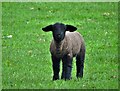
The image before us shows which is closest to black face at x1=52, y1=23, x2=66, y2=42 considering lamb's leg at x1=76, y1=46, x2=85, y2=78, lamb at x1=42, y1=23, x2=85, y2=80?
lamb at x1=42, y1=23, x2=85, y2=80

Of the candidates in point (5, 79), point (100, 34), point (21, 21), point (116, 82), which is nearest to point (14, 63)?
point (5, 79)

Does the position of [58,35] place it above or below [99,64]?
above

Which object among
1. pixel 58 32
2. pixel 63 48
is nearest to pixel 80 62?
pixel 63 48

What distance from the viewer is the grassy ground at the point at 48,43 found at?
17109 mm

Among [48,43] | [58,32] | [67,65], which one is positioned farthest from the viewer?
[48,43]

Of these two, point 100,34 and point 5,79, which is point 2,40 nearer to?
point 100,34

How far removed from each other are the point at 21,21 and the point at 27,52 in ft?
21.7

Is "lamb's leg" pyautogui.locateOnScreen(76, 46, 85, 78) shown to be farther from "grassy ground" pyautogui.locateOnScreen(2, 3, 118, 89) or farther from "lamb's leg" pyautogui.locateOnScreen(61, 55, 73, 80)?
"lamb's leg" pyautogui.locateOnScreen(61, 55, 73, 80)

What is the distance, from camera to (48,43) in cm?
2419

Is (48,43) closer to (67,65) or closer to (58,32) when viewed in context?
(67,65)

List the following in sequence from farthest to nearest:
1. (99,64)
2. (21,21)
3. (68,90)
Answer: (21,21), (99,64), (68,90)

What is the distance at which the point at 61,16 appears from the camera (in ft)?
98.0

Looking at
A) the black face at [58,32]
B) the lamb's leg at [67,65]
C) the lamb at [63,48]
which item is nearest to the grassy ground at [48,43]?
the lamb's leg at [67,65]

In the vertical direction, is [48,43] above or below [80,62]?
below
